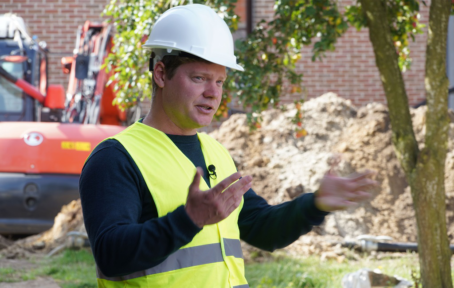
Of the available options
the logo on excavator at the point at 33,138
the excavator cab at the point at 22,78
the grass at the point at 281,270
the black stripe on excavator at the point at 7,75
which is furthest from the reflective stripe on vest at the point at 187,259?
the black stripe on excavator at the point at 7,75

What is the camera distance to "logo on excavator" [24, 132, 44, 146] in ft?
26.0

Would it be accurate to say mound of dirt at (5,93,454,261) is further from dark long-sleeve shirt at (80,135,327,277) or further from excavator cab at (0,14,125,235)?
dark long-sleeve shirt at (80,135,327,277)

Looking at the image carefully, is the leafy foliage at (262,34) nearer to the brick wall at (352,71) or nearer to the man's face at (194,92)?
the man's face at (194,92)

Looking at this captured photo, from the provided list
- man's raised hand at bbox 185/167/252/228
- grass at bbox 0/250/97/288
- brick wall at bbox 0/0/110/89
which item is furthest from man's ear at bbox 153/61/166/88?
brick wall at bbox 0/0/110/89

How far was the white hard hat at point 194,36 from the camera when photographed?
2.09 metres

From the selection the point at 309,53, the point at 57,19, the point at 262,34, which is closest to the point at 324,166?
the point at 262,34

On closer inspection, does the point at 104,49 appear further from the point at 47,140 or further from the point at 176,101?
the point at 176,101

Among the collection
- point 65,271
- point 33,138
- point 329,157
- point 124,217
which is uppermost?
point 124,217

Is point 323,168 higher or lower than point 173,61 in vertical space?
lower

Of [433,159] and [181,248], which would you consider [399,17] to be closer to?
[433,159]

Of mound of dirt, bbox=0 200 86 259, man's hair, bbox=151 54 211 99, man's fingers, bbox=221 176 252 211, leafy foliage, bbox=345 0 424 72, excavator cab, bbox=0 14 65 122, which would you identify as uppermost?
leafy foliage, bbox=345 0 424 72

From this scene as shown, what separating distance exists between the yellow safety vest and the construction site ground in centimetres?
452

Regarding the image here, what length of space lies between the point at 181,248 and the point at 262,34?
3517 mm

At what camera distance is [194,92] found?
2.07 m
